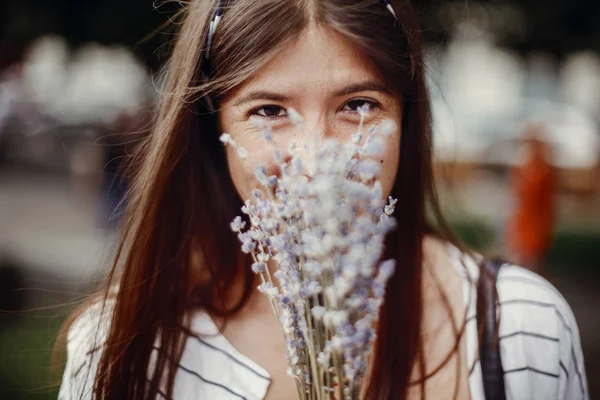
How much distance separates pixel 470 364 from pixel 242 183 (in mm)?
674

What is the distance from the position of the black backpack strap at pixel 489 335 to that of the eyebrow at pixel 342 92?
534mm

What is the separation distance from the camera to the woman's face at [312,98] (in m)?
1.47

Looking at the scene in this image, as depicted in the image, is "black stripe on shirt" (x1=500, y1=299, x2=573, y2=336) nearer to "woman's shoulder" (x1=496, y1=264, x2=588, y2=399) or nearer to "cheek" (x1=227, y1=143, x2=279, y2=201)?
"woman's shoulder" (x1=496, y1=264, x2=588, y2=399)

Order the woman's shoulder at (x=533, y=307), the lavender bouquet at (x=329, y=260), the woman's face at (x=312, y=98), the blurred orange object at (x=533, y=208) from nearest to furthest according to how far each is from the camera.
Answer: the lavender bouquet at (x=329, y=260)
the woman's face at (x=312, y=98)
the woman's shoulder at (x=533, y=307)
the blurred orange object at (x=533, y=208)

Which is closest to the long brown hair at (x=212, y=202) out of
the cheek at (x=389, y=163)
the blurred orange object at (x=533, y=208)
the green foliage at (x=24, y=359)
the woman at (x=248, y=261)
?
the woman at (x=248, y=261)

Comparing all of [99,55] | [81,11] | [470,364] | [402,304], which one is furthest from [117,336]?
[99,55]

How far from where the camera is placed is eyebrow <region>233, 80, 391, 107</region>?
1491mm

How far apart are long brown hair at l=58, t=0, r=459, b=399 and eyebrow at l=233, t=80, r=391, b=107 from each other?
4cm

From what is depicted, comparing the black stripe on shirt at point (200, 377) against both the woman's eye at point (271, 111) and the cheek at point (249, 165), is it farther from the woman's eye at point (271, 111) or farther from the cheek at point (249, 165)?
the woman's eye at point (271, 111)

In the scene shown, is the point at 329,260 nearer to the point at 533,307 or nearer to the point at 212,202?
the point at 533,307

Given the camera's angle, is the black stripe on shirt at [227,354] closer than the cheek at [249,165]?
No

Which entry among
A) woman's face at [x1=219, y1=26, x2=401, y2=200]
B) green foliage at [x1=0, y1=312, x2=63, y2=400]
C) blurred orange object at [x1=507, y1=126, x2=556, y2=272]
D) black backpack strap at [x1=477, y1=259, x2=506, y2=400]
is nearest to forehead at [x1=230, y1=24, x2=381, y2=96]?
woman's face at [x1=219, y1=26, x2=401, y2=200]

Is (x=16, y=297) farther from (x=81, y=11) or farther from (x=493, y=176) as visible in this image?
(x=493, y=176)

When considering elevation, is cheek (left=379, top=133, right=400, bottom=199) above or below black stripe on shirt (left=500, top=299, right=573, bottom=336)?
above
